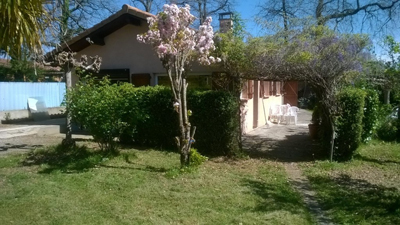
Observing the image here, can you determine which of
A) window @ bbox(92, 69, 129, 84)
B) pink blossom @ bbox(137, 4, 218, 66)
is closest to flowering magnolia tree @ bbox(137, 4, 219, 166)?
pink blossom @ bbox(137, 4, 218, 66)

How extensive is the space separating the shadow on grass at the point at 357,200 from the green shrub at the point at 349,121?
149 centimetres

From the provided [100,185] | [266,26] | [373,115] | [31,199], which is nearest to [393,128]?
[373,115]

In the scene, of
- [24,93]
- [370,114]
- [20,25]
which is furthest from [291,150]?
[24,93]

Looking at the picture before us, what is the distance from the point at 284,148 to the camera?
10469 millimetres

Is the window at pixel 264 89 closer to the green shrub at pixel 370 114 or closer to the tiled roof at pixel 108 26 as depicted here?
the green shrub at pixel 370 114

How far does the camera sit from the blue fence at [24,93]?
17078mm

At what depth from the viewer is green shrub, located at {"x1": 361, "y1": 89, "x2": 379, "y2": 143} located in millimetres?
10305

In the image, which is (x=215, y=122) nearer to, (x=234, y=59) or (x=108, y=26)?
(x=234, y=59)

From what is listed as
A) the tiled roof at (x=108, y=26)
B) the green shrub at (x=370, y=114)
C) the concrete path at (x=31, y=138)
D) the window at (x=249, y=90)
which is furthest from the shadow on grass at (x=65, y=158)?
the green shrub at (x=370, y=114)

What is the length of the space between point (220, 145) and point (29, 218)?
4838 mm

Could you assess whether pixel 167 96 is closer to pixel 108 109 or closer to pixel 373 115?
pixel 108 109

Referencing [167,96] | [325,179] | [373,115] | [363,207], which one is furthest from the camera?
[373,115]

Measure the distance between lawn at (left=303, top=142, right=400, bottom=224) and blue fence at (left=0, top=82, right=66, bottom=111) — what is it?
43.1 ft

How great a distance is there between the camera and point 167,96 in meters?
9.27
